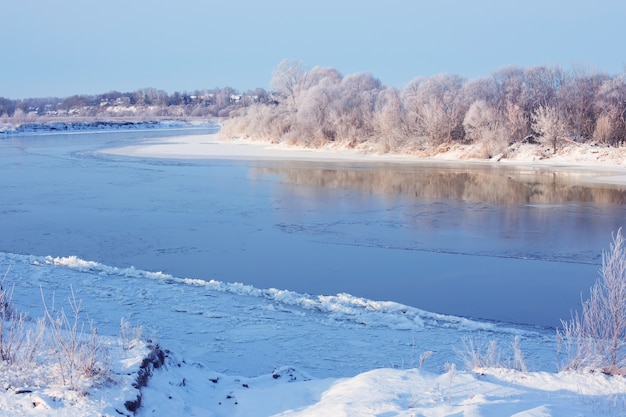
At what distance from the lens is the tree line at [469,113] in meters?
30.0

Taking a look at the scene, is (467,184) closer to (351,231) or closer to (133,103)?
(351,231)

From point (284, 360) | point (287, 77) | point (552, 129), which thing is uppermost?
point (287, 77)

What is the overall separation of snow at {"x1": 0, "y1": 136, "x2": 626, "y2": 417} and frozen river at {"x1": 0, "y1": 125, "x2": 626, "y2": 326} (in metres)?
0.71

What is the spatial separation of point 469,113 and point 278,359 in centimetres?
2807

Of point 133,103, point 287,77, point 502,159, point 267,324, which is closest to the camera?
point 267,324

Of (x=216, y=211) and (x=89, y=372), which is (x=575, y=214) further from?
(x=89, y=372)

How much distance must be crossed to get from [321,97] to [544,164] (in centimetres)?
1912

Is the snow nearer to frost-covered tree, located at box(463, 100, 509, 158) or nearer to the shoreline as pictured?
the shoreline

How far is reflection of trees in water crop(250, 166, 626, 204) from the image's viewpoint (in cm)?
1681

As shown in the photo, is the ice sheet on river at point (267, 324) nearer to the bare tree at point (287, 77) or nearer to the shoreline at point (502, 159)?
the shoreline at point (502, 159)

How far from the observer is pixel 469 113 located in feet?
106

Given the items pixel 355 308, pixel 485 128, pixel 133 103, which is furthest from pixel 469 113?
pixel 133 103

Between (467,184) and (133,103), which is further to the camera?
(133,103)

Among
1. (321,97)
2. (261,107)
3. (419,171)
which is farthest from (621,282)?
(261,107)
